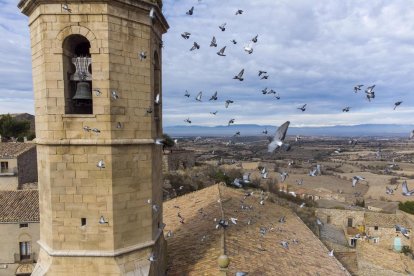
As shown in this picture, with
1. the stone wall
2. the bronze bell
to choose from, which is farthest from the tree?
the bronze bell

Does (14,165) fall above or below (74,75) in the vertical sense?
below

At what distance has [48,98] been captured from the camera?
7602 millimetres

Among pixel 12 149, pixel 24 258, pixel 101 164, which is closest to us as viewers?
pixel 101 164

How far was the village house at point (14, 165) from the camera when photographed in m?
29.7

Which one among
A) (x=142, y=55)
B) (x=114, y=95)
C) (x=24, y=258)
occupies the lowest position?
(x=24, y=258)

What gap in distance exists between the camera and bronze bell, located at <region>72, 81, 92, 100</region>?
7801mm

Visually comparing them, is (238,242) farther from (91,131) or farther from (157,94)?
(91,131)

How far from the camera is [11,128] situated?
45.0 metres

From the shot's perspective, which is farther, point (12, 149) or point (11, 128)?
point (11, 128)

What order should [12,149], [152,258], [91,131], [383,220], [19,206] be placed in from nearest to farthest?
[91,131], [152,258], [19,206], [12,149], [383,220]

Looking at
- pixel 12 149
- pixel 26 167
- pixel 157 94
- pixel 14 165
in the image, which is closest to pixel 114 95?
pixel 157 94

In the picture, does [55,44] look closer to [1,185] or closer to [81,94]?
[81,94]

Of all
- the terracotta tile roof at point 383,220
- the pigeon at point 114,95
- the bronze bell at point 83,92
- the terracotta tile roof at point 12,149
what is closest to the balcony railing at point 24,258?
the terracotta tile roof at point 12,149

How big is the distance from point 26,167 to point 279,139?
98.6ft
